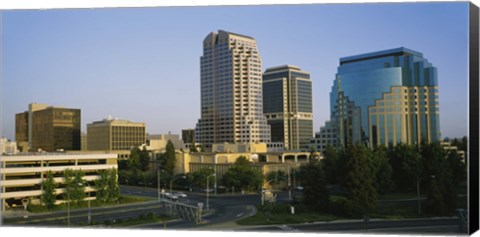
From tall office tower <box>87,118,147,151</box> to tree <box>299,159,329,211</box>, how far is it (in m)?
26.8

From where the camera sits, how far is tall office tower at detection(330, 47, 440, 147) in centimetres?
3669

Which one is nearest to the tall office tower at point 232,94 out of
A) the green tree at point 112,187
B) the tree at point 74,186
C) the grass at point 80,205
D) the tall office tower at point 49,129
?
the tall office tower at point 49,129

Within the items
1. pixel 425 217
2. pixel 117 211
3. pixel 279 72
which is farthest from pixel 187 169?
pixel 279 72

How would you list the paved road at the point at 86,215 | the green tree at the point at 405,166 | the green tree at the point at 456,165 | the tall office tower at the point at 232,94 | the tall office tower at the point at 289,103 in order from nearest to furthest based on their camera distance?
the paved road at the point at 86,215, the green tree at the point at 456,165, the green tree at the point at 405,166, the tall office tower at the point at 232,94, the tall office tower at the point at 289,103

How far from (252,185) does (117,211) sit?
9.66 metres

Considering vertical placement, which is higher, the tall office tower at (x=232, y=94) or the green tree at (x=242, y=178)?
the tall office tower at (x=232, y=94)

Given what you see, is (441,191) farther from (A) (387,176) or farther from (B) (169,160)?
A: (B) (169,160)

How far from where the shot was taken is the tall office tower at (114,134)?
51594mm

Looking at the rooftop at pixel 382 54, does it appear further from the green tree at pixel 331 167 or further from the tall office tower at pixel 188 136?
the tall office tower at pixel 188 136

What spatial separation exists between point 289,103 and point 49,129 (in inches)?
1219

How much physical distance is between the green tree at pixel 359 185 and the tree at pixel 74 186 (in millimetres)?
13533

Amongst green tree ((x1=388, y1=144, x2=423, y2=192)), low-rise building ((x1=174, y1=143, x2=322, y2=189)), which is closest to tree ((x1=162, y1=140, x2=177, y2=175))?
low-rise building ((x1=174, y1=143, x2=322, y2=189))

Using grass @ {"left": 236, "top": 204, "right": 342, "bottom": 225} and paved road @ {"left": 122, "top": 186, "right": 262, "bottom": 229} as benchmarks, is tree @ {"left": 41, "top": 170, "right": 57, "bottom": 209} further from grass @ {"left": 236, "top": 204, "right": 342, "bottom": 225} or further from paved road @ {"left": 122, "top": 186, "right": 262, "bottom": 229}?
grass @ {"left": 236, "top": 204, "right": 342, "bottom": 225}

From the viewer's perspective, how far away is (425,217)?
22.8m
